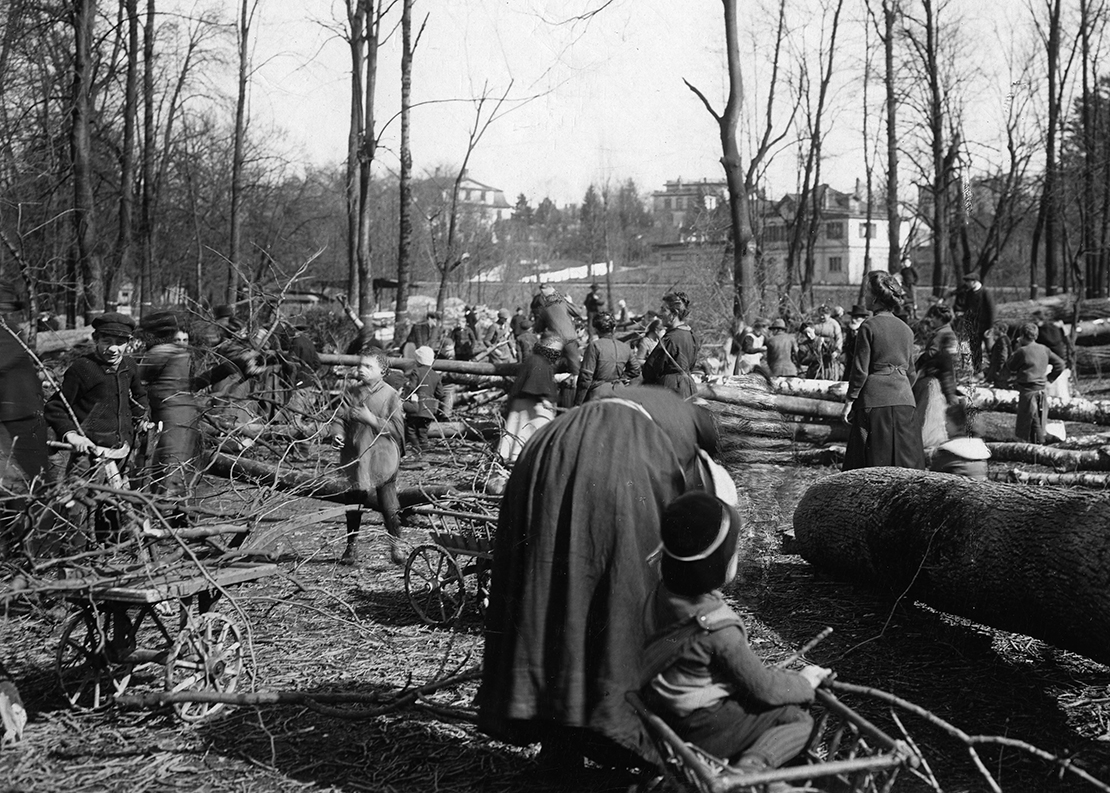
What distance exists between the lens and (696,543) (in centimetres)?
345

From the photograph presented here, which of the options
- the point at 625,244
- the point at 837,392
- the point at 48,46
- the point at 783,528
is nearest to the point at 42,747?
the point at 783,528

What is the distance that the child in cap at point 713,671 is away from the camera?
3.45m

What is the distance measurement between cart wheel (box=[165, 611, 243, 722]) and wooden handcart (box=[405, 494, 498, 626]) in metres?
1.46

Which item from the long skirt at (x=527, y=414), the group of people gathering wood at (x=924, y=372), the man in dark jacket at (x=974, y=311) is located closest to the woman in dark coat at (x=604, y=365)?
the long skirt at (x=527, y=414)

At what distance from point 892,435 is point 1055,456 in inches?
146

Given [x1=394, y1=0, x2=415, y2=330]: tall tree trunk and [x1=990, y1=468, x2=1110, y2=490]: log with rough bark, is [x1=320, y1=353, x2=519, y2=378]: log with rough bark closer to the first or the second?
[x1=394, y1=0, x2=415, y2=330]: tall tree trunk

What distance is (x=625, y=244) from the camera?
265 ft

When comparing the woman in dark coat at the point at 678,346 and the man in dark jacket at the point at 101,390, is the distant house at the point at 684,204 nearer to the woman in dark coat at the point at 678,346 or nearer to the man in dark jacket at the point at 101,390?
the woman in dark coat at the point at 678,346

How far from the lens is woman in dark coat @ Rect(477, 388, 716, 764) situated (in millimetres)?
3771

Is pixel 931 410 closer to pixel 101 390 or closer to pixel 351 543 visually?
pixel 351 543

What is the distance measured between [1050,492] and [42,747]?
15.7 feet

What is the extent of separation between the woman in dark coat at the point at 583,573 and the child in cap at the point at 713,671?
286 mm

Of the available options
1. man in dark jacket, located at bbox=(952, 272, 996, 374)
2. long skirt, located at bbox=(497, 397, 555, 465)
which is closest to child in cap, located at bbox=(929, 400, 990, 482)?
long skirt, located at bbox=(497, 397, 555, 465)

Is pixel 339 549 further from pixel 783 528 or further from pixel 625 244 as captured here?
pixel 625 244
